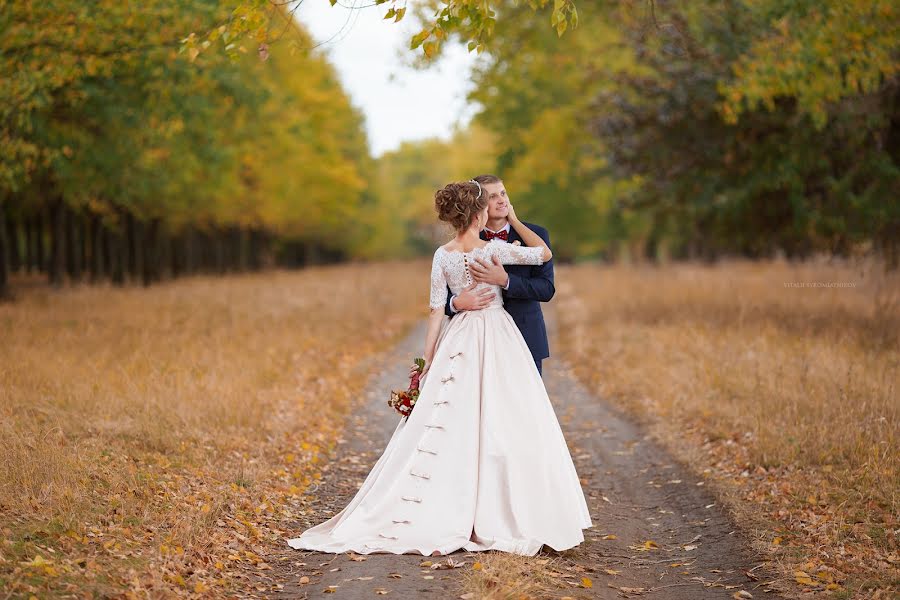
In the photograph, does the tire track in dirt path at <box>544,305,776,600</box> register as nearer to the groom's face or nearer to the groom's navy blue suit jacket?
the groom's navy blue suit jacket

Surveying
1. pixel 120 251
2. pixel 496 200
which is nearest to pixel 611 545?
pixel 496 200

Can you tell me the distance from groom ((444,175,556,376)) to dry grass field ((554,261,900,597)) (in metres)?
2.16

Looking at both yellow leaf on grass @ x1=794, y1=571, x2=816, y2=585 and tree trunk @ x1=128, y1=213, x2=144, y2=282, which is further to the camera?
tree trunk @ x1=128, y1=213, x2=144, y2=282

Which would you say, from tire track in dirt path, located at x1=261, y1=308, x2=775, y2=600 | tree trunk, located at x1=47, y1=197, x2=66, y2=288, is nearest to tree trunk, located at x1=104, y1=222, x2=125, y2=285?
tree trunk, located at x1=47, y1=197, x2=66, y2=288

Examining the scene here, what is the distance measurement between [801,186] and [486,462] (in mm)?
11295

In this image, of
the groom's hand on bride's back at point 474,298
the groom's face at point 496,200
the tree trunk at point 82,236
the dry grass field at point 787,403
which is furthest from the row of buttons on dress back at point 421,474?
the tree trunk at point 82,236

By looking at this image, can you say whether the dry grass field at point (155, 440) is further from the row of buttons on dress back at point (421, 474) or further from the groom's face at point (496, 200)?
the groom's face at point (496, 200)

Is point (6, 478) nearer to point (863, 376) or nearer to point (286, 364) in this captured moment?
point (286, 364)

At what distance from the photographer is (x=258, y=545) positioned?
6035 millimetres

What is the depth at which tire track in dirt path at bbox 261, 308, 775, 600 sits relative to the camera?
207 inches

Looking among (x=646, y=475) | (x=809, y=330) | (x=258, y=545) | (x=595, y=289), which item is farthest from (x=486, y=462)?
(x=595, y=289)

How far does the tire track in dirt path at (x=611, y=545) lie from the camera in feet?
17.3

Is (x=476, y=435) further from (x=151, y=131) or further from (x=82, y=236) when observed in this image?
(x=82, y=236)

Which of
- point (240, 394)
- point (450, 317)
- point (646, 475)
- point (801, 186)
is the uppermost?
point (801, 186)
